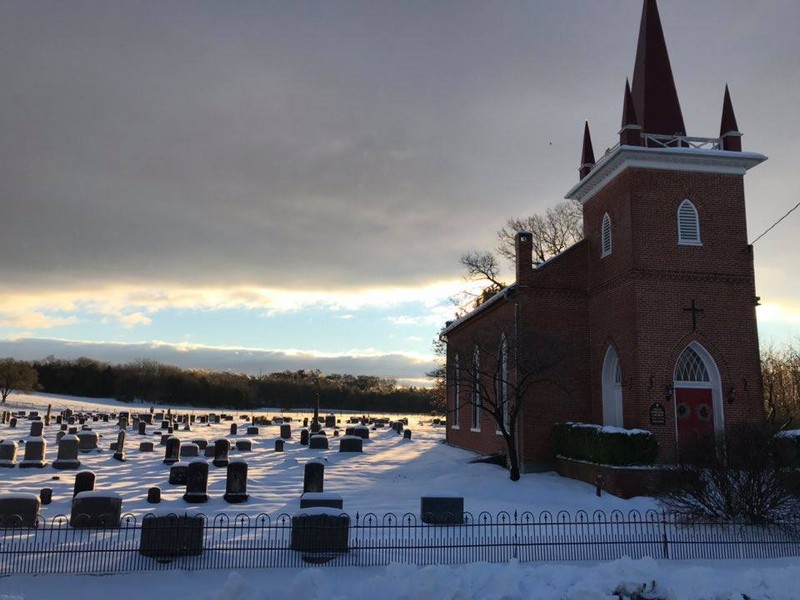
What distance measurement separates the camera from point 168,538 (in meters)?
10.6

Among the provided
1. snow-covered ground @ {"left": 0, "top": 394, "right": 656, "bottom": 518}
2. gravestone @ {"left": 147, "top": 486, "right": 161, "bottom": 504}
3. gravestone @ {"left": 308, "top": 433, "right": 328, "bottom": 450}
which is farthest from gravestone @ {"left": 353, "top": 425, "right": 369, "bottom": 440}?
gravestone @ {"left": 147, "top": 486, "right": 161, "bottom": 504}

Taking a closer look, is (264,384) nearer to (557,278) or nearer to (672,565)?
(557,278)

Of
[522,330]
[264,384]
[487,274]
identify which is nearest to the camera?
[522,330]

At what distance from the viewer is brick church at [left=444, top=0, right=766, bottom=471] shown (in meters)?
19.3

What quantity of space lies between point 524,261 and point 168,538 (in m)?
15.6

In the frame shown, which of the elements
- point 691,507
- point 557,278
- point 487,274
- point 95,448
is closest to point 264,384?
point 487,274

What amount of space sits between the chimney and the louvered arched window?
4963mm

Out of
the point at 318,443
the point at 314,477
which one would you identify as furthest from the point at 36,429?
the point at 314,477

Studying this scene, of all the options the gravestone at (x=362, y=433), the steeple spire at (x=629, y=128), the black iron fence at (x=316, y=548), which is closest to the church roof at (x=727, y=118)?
the steeple spire at (x=629, y=128)

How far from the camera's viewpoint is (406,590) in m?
8.63

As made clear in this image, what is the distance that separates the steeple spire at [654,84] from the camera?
21844 mm

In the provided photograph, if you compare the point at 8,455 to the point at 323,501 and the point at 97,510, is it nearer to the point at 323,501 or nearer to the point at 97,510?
the point at 97,510

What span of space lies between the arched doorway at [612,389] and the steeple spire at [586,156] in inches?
299

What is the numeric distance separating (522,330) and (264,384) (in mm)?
102000
